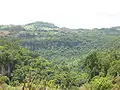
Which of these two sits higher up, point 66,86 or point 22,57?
point 22,57

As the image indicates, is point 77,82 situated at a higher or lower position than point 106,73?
lower

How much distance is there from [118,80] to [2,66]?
1739 inches

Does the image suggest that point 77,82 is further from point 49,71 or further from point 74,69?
point 74,69

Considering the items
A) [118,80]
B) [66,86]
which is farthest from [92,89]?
[66,86]

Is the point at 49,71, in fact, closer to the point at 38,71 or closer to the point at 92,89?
the point at 38,71

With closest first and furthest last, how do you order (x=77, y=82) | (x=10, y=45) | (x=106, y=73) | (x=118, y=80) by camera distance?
(x=118, y=80) → (x=106, y=73) → (x=77, y=82) → (x=10, y=45)

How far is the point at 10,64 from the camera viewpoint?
342ft

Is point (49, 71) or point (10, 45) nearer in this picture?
point (49, 71)

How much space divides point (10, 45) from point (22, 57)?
11.8 meters

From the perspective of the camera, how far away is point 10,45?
396ft

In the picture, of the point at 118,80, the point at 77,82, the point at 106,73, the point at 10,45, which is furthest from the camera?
the point at 10,45

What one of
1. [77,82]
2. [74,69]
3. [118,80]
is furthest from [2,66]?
[74,69]

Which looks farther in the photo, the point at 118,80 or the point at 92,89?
the point at 92,89

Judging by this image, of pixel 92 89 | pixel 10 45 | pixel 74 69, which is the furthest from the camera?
pixel 74 69
